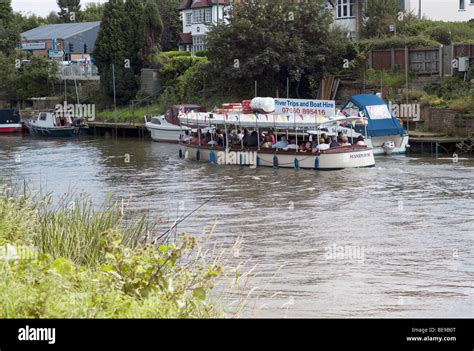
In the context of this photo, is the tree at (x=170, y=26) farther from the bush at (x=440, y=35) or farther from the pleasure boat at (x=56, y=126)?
the bush at (x=440, y=35)

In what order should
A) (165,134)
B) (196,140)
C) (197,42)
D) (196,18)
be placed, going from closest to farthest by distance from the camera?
(196,140), (165,134), (196,18), (197,42)

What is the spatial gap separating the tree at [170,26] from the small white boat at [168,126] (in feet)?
105

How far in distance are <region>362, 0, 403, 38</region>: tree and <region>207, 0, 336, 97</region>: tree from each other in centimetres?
388

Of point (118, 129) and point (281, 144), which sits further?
point (118, 129)

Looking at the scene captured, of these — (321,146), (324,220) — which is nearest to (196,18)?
(321,146)

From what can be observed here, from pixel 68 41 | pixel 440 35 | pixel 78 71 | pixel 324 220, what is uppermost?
pixel 68 41

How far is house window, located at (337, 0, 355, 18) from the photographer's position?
205 feet

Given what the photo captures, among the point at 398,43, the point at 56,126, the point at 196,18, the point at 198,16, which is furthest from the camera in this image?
the point at 196,18

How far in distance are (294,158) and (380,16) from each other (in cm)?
2324

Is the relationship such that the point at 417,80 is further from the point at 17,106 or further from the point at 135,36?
the point at 17,106

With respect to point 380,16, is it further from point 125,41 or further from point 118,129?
point 125,41

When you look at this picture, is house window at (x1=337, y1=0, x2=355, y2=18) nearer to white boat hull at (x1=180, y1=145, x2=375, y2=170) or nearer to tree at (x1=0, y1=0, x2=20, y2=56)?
white boat hull at (x1=180, y1=145, x2=375, y2=170)

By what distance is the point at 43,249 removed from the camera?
42.7 feet

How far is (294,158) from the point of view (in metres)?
37.2
